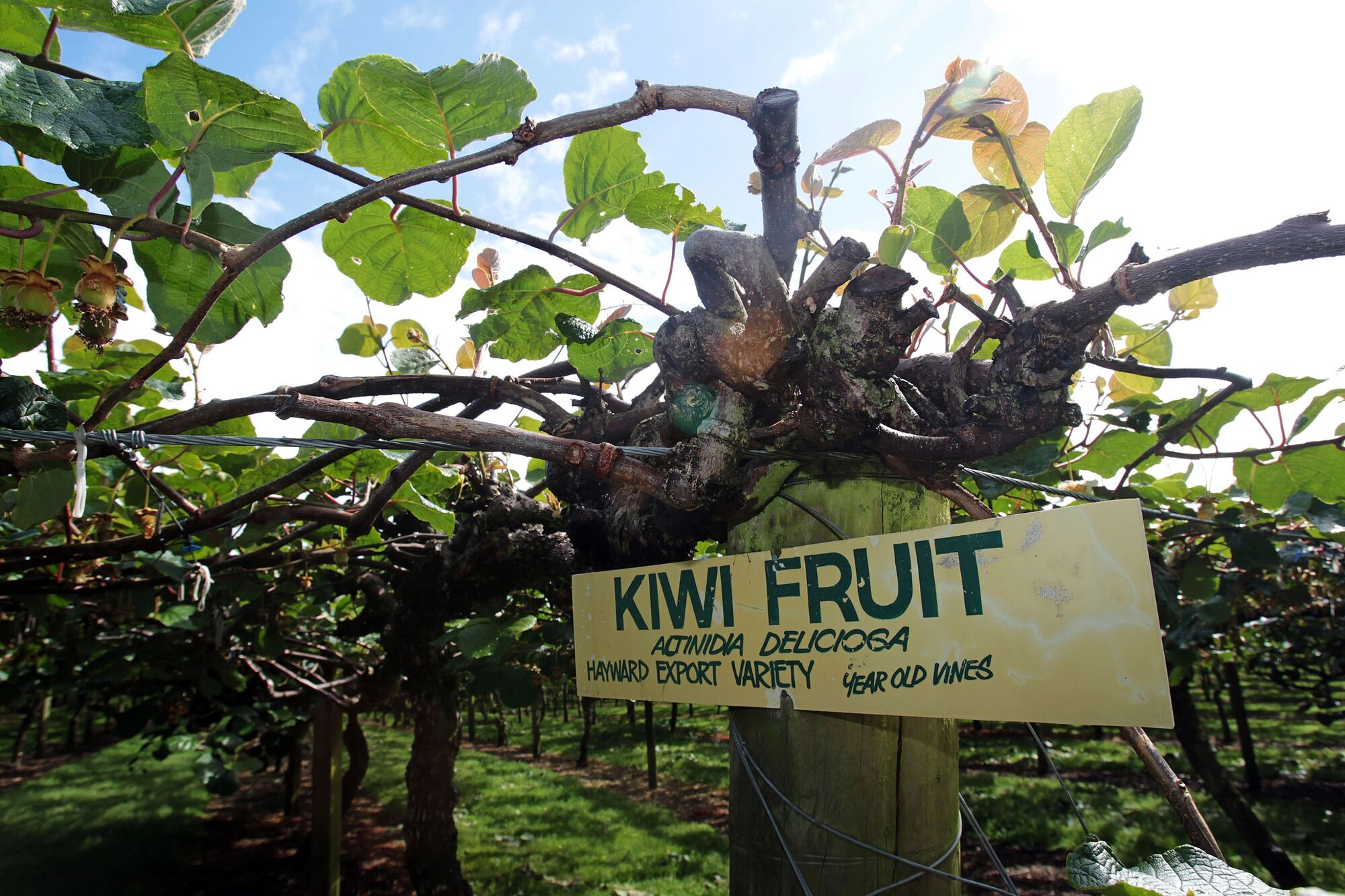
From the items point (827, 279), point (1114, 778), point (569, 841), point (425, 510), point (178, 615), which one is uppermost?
point (827, 279)

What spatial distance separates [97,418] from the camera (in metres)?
1.28

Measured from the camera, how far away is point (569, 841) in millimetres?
8328

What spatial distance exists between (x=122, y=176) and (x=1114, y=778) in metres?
12.7

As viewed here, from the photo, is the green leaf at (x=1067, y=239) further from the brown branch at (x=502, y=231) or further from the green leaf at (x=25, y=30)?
the green leaf at (x=25, y=30)

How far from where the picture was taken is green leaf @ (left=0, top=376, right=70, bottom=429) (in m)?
1.21

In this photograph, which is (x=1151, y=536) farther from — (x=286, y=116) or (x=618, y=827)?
(x=618, y=827)

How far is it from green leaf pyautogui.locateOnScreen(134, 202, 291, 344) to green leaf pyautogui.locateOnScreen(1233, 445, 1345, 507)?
6.95ft

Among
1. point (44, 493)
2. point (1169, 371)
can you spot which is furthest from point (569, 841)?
point (1169, 371)

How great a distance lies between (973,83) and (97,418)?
62.4 inches

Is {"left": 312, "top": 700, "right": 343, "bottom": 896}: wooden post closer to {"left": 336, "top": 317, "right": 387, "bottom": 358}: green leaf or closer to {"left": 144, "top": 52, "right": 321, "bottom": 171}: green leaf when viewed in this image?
{"left": 336, "top": 317, "right": 387, "bottom": 358}: green leaf

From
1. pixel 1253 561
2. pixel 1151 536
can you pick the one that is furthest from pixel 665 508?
pixel 1151 536

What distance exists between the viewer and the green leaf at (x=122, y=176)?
1.07m

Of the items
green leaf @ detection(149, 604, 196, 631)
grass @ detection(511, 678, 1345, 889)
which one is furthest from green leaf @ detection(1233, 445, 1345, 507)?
green leaf @ detection(149, 604, 196, 631)

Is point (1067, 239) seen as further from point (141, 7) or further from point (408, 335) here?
point (408, 335)
